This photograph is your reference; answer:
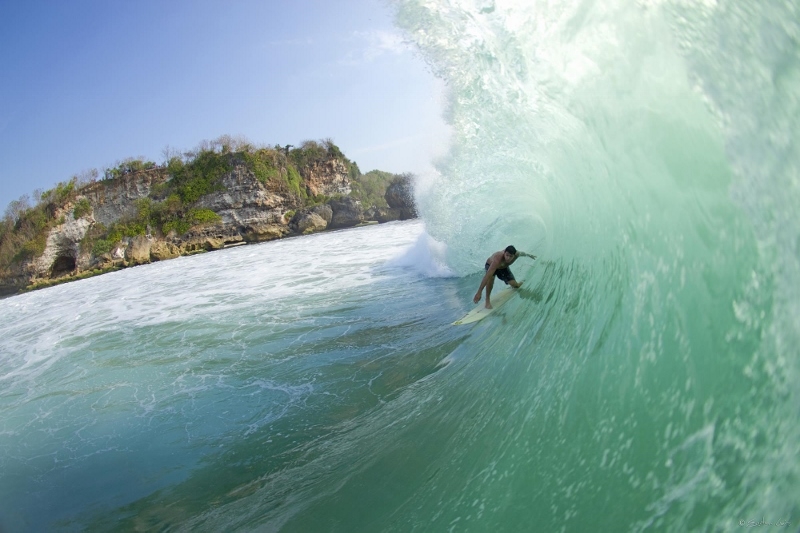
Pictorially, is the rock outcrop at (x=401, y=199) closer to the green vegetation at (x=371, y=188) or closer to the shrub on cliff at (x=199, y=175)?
the green vegetation at (x=371, y=188)

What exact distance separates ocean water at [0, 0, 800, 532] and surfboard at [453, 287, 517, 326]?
31cm

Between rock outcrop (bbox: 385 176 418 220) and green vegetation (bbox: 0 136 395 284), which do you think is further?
rock outcrop (bbox: 385 176 418 220)

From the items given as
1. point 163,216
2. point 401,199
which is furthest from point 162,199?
point 401,199

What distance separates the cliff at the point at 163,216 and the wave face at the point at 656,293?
48.6 meters

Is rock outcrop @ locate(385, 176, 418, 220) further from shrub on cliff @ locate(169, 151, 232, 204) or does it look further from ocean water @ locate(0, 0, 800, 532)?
ocean water @ locate(0, 0, 800, 532)

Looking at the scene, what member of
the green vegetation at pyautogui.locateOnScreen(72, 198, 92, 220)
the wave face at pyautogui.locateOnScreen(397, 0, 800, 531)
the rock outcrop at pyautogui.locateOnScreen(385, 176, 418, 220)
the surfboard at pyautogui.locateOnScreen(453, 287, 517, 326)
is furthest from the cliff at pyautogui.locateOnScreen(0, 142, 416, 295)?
the wave face at pyautogui.locateOnScreen(397, 0, 800, 531)

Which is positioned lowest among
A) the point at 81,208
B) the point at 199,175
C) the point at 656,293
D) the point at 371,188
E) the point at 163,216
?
the point at 656,293

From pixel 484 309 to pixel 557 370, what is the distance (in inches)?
138

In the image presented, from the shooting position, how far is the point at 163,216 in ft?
161

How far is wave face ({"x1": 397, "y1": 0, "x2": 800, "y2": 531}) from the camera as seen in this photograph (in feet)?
5.63

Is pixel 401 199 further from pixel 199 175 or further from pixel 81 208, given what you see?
pixel 81 208

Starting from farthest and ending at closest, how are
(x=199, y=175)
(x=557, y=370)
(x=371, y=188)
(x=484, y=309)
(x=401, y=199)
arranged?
(x=371, y=188) → (x=401, y=199) → (x=199, y=175) → (x=484, y=309) → (x=557, y=370)

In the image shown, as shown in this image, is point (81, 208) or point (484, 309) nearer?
point (484, 309)

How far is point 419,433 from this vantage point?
3.56 meters
